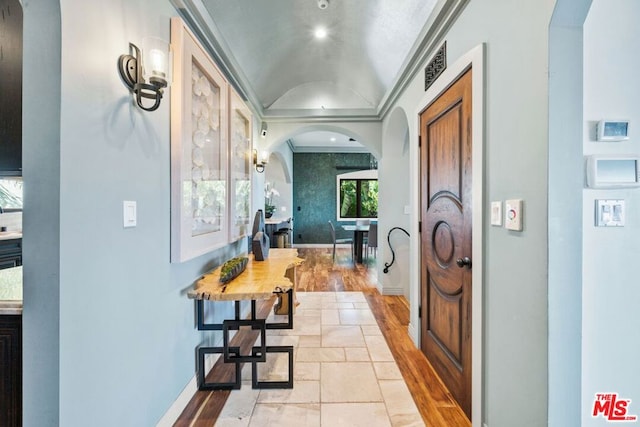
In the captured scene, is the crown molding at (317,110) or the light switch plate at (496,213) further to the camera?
the crown molding at (317,110)

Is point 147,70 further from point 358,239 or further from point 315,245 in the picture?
point 315,245

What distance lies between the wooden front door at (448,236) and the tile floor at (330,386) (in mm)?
390

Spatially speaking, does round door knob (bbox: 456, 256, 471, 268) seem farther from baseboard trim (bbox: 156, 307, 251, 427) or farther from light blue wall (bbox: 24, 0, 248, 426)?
baseboard trim (bbox: 156, 307, 251, 427)

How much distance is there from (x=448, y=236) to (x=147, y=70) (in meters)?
2.06

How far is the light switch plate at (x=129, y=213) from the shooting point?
4.15 ft

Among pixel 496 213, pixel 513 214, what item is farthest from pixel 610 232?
pixel 496 213

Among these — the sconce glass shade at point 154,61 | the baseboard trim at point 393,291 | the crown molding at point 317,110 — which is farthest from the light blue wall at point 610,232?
the baseboard trim at point 393,291

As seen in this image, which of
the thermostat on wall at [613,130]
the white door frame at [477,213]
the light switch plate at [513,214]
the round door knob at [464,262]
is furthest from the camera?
the round door knob at [464,262]

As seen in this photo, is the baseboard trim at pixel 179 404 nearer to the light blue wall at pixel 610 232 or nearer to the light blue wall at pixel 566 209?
the light blue wall at pixel 566 209

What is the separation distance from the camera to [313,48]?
10.5 ft

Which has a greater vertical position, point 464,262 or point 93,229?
point 93,229

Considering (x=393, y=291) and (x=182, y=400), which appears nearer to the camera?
(x=182, y=400)

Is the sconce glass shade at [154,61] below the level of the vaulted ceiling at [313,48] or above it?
below

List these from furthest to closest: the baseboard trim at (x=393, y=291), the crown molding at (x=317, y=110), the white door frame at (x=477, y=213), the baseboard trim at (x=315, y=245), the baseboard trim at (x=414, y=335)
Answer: the baseboard trim at (x=315, y=245) < the baseboard trim at (x=393, y=291) < the baseboard trim at (x=414, y=335) < the crown molding at (x=317, y=110) < the white door frame at (x=477, y=213)
